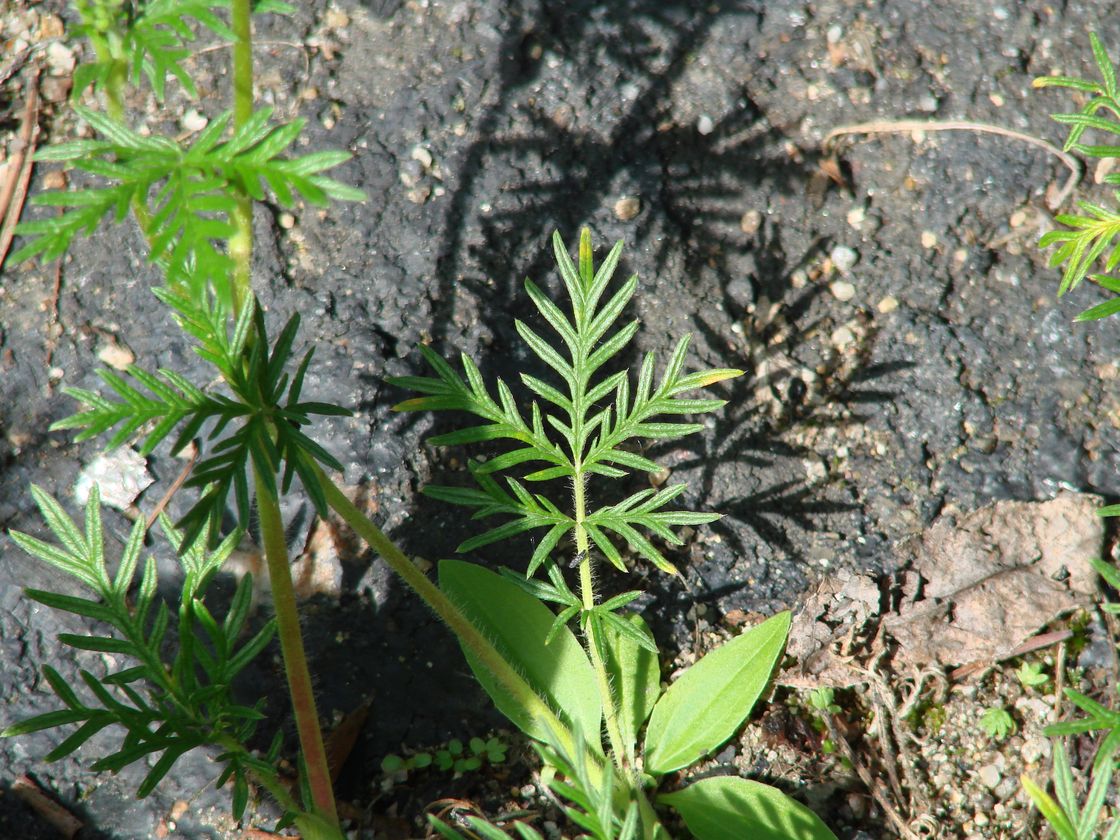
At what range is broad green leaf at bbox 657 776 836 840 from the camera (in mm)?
2234

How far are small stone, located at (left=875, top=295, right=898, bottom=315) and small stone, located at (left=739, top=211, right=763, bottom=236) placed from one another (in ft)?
1.34

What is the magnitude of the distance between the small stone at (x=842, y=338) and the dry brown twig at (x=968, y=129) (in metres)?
0.54

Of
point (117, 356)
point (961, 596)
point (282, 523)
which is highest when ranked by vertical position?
point (117, 356)

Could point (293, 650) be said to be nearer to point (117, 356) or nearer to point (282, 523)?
point (282, 523)

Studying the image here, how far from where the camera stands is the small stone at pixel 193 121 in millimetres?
2660

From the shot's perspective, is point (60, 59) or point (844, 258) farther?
point (60, 59)

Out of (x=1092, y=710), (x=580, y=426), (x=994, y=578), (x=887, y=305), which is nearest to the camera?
(x=1092, y=710)

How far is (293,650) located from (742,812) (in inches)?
45.3

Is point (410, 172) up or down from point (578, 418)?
up

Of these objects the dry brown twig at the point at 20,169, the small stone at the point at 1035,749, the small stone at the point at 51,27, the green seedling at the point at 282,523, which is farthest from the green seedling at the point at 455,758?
the small stone at the point at 51,27

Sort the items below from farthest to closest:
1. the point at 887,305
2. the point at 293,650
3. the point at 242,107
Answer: the point at 887,305
the point at 293,650
the point at 242,107

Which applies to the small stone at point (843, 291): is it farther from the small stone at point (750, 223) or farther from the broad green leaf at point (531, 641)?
the broad green leaf at point (531, 641)

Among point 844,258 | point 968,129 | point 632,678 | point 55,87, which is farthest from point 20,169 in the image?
point 968,129

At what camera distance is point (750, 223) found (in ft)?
8.87
